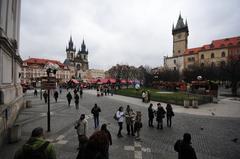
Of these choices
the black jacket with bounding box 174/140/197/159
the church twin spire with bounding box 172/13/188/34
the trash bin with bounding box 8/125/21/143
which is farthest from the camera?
the church twin spire with bounding box 172/13/188/34

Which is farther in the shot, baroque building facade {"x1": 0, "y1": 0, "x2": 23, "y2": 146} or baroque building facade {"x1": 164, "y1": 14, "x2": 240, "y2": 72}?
baroque building facade {"x1": 164, "y1": 14, "x2": 240, "y2": 72}

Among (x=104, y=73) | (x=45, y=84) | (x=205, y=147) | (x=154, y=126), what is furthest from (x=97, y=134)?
(x=104, y=73)

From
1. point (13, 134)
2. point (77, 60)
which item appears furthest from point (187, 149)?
point (77, 60)

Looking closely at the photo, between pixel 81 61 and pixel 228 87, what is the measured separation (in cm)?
9907

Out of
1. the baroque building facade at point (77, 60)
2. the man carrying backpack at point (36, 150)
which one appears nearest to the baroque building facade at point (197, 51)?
the baroque building facade at point (77, 60)

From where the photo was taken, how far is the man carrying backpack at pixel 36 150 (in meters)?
3.23

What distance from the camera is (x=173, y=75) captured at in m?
62.9

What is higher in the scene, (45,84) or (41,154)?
(45,84)

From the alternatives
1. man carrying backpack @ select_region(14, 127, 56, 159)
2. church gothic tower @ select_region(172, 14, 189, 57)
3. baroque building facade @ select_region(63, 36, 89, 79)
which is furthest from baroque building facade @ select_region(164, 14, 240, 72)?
man carrying backpack @ select_region(14, 127, 56, 159)

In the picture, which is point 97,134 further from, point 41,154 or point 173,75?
Result: point 173,75

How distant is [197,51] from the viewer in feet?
281

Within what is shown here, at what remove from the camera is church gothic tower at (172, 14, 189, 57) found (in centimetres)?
9262

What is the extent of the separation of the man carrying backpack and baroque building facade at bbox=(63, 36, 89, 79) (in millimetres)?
117936

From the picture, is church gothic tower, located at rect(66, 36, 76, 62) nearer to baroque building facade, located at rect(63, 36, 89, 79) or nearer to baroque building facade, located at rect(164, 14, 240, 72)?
baroque building facade, located at rect(63, 36, 89, 79)
